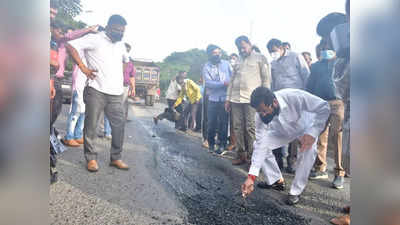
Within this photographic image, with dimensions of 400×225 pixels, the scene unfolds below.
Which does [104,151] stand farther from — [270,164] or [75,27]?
[270,164]

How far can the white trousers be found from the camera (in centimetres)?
177

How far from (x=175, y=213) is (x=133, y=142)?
1.85 ft

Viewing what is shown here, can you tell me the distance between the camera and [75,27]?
5.09 ft

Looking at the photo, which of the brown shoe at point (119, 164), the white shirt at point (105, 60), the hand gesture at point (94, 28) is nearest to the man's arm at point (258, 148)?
the brown shoe at point (119, 164)

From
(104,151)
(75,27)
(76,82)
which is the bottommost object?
(104,151)

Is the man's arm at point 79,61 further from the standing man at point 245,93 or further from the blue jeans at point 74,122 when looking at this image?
the standing man at point 245,93

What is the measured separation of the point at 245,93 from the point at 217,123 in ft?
1.09

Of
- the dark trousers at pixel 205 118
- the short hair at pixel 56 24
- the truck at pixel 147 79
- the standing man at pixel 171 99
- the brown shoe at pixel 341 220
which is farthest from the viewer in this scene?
the dark trousers at pixel 205 118

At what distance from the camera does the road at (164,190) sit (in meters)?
1.51

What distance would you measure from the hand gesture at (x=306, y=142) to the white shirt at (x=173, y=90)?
1035mm

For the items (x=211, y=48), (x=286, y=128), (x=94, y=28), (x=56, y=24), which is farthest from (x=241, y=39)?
(x=56, y=24)

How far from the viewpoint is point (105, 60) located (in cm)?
162
